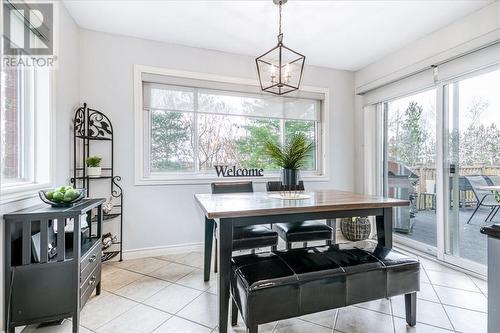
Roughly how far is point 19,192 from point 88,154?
46.8 inches

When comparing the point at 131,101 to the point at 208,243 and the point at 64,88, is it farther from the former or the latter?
the point at 208,243

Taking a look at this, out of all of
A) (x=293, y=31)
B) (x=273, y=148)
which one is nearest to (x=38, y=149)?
(x=273, y=148)

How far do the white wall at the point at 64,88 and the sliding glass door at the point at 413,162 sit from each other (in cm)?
377

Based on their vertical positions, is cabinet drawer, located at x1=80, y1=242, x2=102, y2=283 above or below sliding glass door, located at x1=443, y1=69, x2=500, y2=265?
below

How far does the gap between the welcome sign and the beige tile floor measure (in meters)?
1.28

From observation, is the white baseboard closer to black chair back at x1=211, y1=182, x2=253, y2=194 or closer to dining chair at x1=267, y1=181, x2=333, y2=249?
black chair back at x1=211, y1=182, x2=253, y2=194

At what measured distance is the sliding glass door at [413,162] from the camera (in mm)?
2975

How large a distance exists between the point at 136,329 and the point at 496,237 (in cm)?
194

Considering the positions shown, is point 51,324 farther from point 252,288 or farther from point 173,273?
point 252,288

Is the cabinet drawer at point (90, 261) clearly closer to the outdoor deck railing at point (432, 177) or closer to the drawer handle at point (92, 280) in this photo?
the drawer handle at point (92, 280)

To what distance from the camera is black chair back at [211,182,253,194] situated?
8.61ft

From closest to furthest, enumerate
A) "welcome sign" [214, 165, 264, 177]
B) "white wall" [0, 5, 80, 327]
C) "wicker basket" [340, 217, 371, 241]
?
"white wall" [0, 5, 80, 327] → "welcome sign" [214, 165, 264, 177] → "wicker basket" [340, 217, 371, 241]

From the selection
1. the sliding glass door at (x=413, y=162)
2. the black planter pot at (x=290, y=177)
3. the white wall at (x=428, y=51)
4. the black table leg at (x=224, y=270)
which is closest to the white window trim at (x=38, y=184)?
the black table leg at (x=224, y=270)

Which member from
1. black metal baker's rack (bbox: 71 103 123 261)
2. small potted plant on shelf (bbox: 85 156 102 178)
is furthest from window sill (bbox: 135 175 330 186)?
small potted plant on shelf (bbox: 85 156 102 178)
